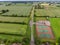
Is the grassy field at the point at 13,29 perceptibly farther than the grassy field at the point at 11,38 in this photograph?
Yes

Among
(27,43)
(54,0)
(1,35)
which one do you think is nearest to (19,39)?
(27,43)

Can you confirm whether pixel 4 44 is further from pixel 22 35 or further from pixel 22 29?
pixel 22 29

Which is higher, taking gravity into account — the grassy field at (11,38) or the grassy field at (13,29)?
the grassy field at (13,29)

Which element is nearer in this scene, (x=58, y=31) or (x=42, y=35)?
(x=42, y=35)

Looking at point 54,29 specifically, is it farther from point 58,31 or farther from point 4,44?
point 4,44

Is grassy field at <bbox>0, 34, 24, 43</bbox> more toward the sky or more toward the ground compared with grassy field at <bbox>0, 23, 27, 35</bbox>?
more toward the ground

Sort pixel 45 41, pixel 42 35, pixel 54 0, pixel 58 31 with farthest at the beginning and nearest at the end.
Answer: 1. pixel 54 0
2. pixel 58 31
3. pixel 42 35
4. pixel 45 41

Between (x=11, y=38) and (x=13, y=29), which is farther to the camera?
(x=13, y=29)

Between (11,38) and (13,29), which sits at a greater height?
(13,29)

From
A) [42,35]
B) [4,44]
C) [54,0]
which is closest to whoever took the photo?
[4,44]

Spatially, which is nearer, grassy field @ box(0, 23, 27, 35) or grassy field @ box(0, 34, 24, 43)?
grassy field @ box(0, 34, 24, 43)
